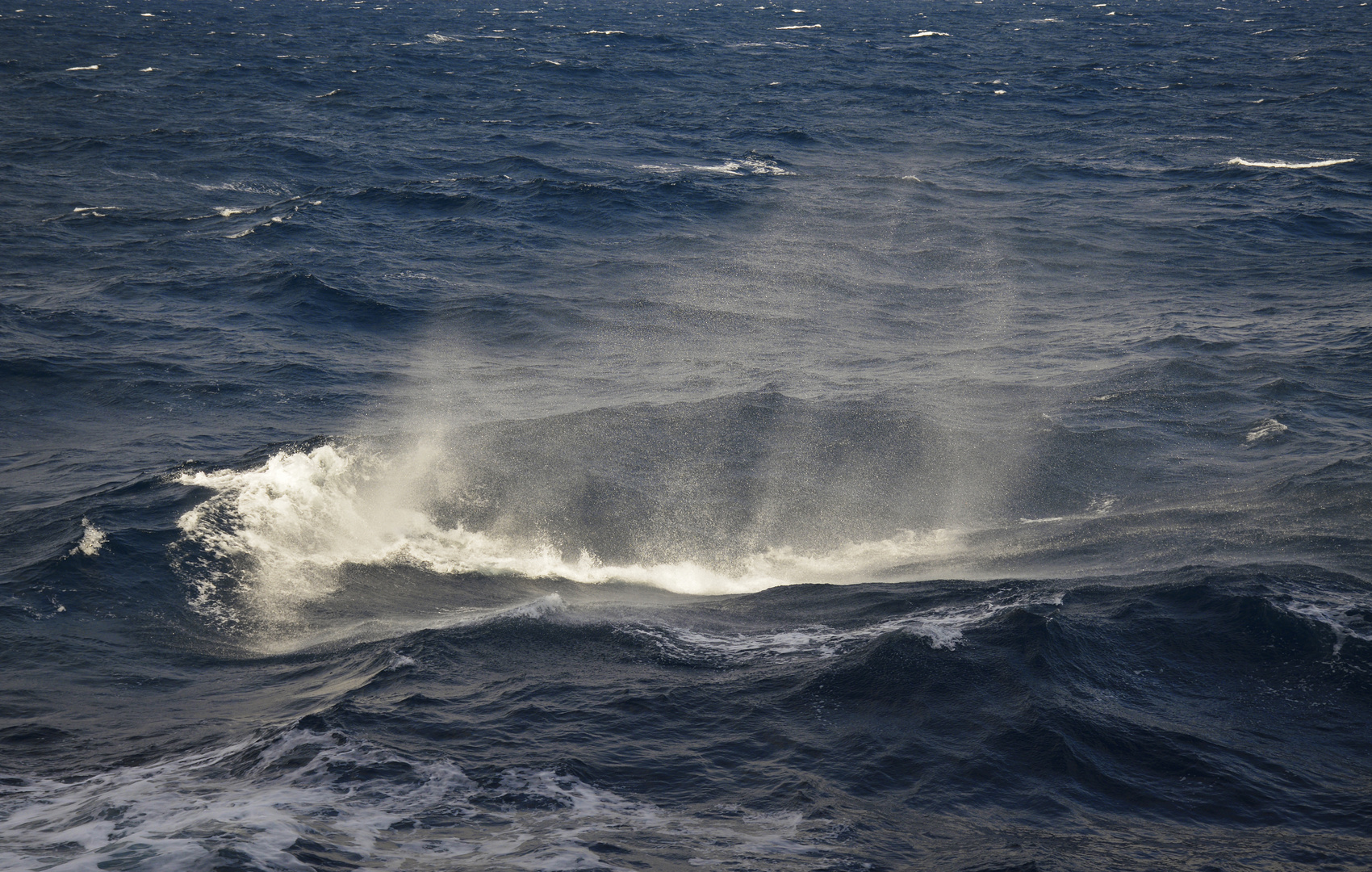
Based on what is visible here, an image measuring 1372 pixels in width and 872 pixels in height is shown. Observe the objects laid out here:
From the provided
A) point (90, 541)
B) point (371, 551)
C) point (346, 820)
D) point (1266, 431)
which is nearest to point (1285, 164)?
point (1266, 431)

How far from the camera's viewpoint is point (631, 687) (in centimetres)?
1477

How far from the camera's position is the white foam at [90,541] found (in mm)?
19266

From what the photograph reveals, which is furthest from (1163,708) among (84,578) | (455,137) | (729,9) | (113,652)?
(729,9)

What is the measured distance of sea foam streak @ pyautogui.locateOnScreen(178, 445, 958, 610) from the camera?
766 inches

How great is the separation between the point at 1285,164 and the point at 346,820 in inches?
2149

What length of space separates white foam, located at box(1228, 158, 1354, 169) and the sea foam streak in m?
40.7

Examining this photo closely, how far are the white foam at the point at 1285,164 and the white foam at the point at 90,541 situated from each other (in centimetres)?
5179

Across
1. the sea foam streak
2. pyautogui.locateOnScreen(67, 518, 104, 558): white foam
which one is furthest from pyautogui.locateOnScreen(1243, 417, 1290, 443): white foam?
pyautogui.locateOnScreen(67, 518, 104, 558): white foam

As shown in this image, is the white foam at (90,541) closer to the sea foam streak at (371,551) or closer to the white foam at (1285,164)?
the sea foam streak at (371,551)

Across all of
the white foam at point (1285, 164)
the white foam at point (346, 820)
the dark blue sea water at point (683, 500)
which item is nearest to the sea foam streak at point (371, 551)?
the dark blue sea water at point (683, 500)

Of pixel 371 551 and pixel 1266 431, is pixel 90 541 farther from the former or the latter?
pixel 1266 431

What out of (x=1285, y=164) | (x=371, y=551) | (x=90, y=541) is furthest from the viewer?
(x=1285, y=164)

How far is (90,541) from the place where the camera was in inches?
773

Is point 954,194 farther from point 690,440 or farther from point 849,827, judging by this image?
point 849,827
